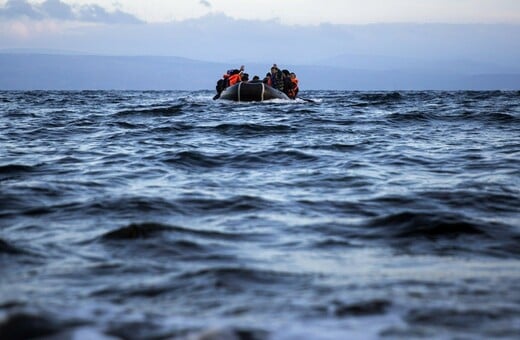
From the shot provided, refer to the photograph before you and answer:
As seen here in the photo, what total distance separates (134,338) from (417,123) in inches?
613

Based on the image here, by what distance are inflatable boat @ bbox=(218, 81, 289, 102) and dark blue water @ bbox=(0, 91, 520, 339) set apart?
48.8 ft

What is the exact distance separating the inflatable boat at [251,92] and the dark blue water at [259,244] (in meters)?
14.9

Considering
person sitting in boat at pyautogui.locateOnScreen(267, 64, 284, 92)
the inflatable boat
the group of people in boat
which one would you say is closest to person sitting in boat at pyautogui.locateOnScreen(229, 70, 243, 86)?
the group of people in boat

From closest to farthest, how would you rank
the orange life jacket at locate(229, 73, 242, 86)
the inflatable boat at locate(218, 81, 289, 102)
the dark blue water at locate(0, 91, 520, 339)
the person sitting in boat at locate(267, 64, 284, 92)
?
1. the dark blue water at locate(0, 91, 520, 339)
2. the inflatable boat at locate(218, 81, 289, 102)
3. the person sitting in boat at locate(267, 64, 284, 92)
4. the orange life jacket at locate(229, 73, 242, 86)

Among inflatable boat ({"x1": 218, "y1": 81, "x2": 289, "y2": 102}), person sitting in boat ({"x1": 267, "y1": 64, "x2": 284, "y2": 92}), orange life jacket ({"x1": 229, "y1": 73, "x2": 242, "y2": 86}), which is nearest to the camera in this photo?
inflatable boat ({"x1": 218, "y1": 81, "x2": 289, "y2": 102})

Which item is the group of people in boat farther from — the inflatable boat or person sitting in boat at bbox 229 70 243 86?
the inflatable boat

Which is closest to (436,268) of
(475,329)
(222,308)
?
(475,329)

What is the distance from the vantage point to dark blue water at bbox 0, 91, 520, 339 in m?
2.88

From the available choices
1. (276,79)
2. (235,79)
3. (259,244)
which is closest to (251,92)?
(276,79)

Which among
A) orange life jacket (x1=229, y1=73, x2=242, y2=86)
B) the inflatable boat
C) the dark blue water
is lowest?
the dark blue water

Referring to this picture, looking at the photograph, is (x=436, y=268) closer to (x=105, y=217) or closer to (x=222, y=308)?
(x=222, y=308)

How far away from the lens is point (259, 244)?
4504mm

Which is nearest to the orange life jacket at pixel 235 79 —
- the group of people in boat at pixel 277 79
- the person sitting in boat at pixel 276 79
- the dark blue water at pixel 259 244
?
the group of people in boat at pixel 277 79

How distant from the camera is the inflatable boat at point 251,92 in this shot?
2503 centimetres
